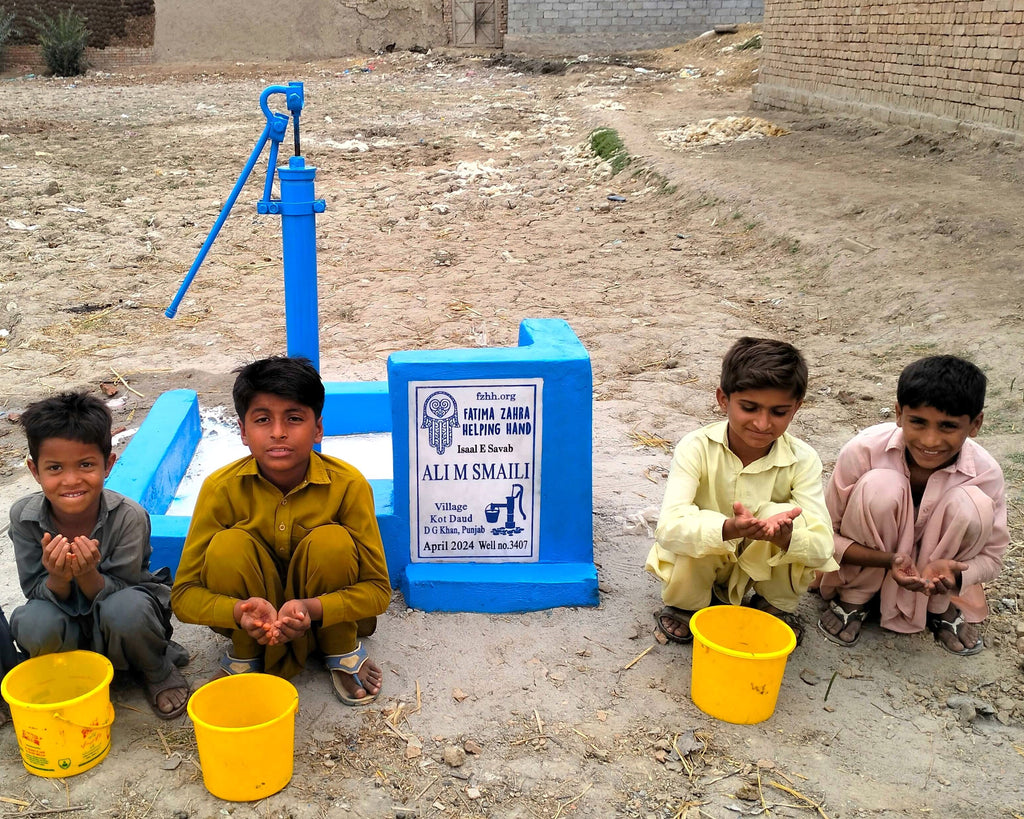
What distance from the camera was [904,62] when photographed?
9375mm

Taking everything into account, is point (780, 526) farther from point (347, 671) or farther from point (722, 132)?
point (722, 132)

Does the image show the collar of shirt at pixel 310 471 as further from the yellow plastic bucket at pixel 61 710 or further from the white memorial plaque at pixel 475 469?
the yellow plastic bucket at pixel 61 710

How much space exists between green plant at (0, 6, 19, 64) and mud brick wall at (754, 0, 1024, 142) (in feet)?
54.5

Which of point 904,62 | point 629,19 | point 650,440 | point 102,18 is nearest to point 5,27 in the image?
point 102,18

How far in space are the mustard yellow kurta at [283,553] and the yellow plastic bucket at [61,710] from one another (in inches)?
10.0

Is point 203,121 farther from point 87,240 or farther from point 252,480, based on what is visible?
point 252,480

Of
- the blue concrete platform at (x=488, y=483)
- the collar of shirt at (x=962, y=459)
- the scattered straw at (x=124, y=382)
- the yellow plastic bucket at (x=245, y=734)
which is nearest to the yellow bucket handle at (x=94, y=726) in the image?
the yellow plastic bucket at (x=245, y=734)

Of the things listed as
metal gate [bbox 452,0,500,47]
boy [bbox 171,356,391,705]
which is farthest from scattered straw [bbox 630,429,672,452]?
metal gate [bbox 452,0,500,47]

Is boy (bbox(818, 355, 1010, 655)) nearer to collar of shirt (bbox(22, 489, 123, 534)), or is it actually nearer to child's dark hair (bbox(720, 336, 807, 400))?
child's dark hair (bbox(720, 336, 807, 400))

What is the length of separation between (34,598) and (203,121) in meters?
12.2

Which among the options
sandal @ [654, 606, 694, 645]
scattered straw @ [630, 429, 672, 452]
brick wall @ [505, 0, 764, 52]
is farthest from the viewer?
brick wall @ [505, 0, 764, 52]

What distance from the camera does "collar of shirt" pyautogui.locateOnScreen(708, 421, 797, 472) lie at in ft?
8.63

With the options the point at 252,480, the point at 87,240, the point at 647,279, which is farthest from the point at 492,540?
the point at 87,240

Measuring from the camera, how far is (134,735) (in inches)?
92.0
